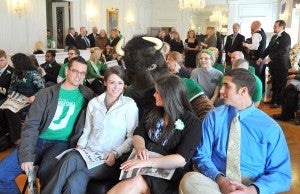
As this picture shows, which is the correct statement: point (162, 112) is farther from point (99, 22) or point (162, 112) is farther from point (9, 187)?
point (99, 22)

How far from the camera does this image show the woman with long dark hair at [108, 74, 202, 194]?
1905 mm

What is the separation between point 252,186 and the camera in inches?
69.2

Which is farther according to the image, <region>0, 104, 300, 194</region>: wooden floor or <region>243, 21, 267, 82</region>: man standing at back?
<region>243, 21, 267, 82</region>: man standing at back

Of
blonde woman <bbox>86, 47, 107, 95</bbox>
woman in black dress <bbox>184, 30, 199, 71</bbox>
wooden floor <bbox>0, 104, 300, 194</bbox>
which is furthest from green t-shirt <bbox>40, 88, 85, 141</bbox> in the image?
woman in black dress <bbox>184, 30, 199, 71</bbox>

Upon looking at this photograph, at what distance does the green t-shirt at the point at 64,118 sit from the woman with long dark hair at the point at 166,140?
0.61m

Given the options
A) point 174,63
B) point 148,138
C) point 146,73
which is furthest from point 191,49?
point 148,138

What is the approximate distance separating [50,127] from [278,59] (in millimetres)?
5490

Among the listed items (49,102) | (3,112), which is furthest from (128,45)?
(3,112)

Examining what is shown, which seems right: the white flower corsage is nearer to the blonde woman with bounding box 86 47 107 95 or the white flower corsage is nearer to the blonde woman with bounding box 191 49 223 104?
the blonde woman with bounding box 191 49 223 104

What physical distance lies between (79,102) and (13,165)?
0.65 metres

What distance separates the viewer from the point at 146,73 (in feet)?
8.11

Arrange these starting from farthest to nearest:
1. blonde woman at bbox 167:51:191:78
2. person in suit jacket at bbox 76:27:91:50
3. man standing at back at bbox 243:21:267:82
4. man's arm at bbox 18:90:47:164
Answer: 1. person in suit jacket at bbox 76:27:91:50
2. man standing at back at bbox 243:21:267:82
3. blonde woman at bbox 167:51:191:78
4. man's arm at bbox 18:90:47:164

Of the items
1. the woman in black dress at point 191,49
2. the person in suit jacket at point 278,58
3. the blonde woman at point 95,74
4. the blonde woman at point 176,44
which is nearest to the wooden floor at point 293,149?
the person in suit jacket at point 278,58

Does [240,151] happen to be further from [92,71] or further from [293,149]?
[92,71]
